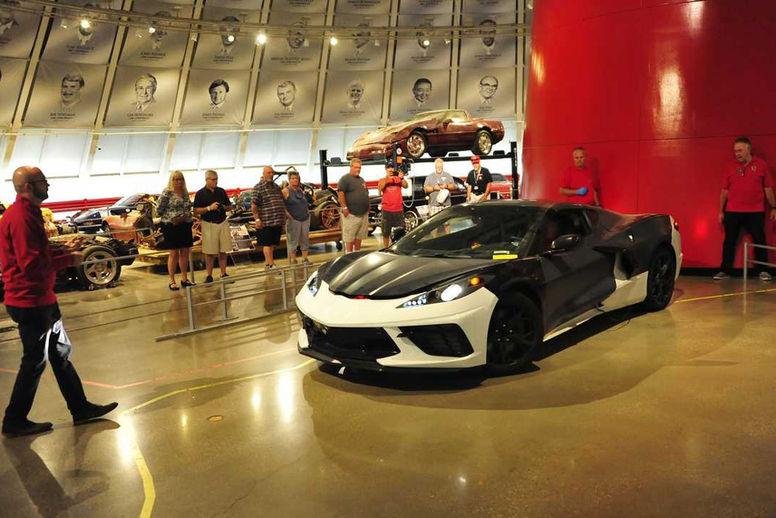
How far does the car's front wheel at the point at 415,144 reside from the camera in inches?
548

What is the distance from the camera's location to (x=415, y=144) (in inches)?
552

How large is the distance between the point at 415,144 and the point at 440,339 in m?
9.91

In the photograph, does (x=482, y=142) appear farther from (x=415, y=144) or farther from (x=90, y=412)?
(x=90, y=412)

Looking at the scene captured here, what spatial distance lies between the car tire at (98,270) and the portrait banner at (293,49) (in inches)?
586

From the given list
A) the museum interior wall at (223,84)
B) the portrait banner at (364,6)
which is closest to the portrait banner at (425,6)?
the museum interior wall at (223,84)

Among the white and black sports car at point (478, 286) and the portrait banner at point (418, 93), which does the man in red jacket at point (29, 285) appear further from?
the portrait banner at point (418, 93)

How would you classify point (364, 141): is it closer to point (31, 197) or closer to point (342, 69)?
point (31, 197)

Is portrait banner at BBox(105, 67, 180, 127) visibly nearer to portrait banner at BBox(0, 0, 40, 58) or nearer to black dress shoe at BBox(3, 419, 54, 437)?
portrait banner at BBox(0, 0, 40, 58)

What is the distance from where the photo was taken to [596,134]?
29.7ft

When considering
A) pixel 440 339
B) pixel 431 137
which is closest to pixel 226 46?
pixel 431 137

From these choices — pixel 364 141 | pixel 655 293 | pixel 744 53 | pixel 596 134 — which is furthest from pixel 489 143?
pixel 655 293

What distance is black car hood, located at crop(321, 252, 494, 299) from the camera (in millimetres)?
4738

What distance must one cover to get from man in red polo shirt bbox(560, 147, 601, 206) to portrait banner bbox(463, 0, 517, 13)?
62.0 ft

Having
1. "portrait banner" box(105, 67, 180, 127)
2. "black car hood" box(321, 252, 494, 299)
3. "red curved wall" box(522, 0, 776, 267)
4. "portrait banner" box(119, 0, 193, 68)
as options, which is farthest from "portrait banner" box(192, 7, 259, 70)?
"black car hood" box(321, 252, 494, 299)
